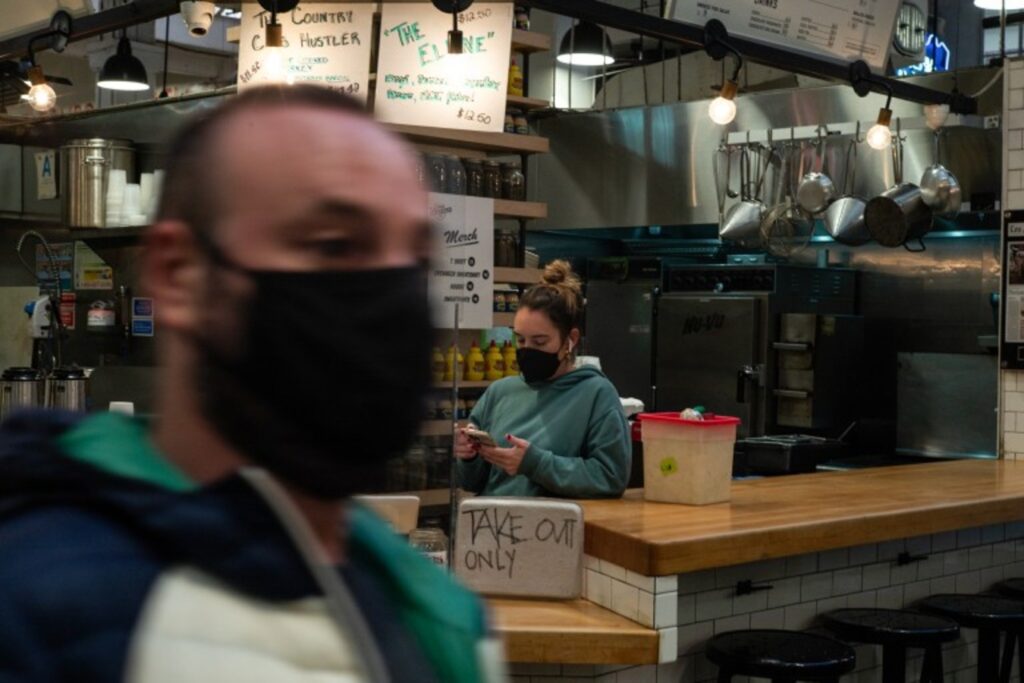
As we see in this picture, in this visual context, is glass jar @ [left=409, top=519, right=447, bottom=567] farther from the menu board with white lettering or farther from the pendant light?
the pendant light

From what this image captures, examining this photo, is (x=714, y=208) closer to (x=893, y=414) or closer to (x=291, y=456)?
(x=893, y=414)

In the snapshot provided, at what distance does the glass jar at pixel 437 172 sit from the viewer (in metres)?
5.30

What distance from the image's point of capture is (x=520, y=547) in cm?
335

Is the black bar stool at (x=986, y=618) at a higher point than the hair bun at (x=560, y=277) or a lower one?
lower

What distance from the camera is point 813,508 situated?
3916 millimetres

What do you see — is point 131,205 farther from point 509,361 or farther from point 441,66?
point 509,361

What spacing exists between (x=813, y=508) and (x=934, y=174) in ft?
9.63

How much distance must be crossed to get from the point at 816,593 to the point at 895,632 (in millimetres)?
310

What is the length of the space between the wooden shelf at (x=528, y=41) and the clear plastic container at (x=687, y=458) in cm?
239

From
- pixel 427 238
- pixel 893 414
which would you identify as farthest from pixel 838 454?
pixel 427 238

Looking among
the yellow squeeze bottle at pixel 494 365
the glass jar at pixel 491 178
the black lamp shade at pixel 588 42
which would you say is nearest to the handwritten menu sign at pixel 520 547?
the yellow squeeze bottle at pixel 494 365

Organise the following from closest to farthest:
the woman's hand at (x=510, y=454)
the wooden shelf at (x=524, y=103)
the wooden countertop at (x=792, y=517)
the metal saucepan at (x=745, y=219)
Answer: the wooden countertop at (x=792, y=517) < the woman's hand at (x=510, y=454) < the wooden shelf at (x=524, y=103) < the metal saucepan at (x=745, y=219)

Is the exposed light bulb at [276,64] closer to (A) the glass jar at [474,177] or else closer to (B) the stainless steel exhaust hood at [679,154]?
(A) the glass jar at [474,177]

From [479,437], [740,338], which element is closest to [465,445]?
[479,437]
